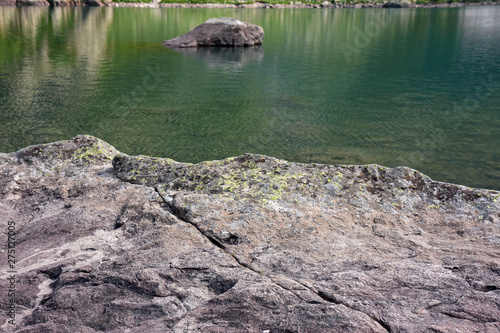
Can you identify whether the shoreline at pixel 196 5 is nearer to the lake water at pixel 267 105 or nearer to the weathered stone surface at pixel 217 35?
the lake water at pixel 267 105

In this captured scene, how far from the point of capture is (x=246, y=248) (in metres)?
5.41

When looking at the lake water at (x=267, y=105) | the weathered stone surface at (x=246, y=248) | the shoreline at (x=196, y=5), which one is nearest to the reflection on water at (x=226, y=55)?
the lake water at (x=267, y=105)

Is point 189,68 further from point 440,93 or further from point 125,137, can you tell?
point 440,93

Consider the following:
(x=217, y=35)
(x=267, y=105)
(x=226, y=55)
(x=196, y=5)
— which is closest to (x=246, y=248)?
(x=267, y=105)

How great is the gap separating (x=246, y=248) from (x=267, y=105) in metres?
17.9

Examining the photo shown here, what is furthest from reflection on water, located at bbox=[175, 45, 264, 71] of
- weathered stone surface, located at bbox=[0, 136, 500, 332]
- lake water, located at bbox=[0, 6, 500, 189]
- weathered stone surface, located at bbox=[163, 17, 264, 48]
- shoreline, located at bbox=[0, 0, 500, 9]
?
shoreline, located at bbox=[0, 0, 500, 9]

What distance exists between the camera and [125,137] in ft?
57.8

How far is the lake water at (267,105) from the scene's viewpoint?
54.3 ft

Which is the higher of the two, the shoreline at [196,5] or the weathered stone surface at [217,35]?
the shoreline at [196,5]

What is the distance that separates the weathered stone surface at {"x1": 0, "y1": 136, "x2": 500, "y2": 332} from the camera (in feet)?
13.9

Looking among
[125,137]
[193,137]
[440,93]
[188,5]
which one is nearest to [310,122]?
[193,137]

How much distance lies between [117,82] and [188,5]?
146 metres

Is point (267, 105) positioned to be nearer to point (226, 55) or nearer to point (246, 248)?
point (246, 248)

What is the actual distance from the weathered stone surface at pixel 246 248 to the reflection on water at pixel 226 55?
28.1 metres
